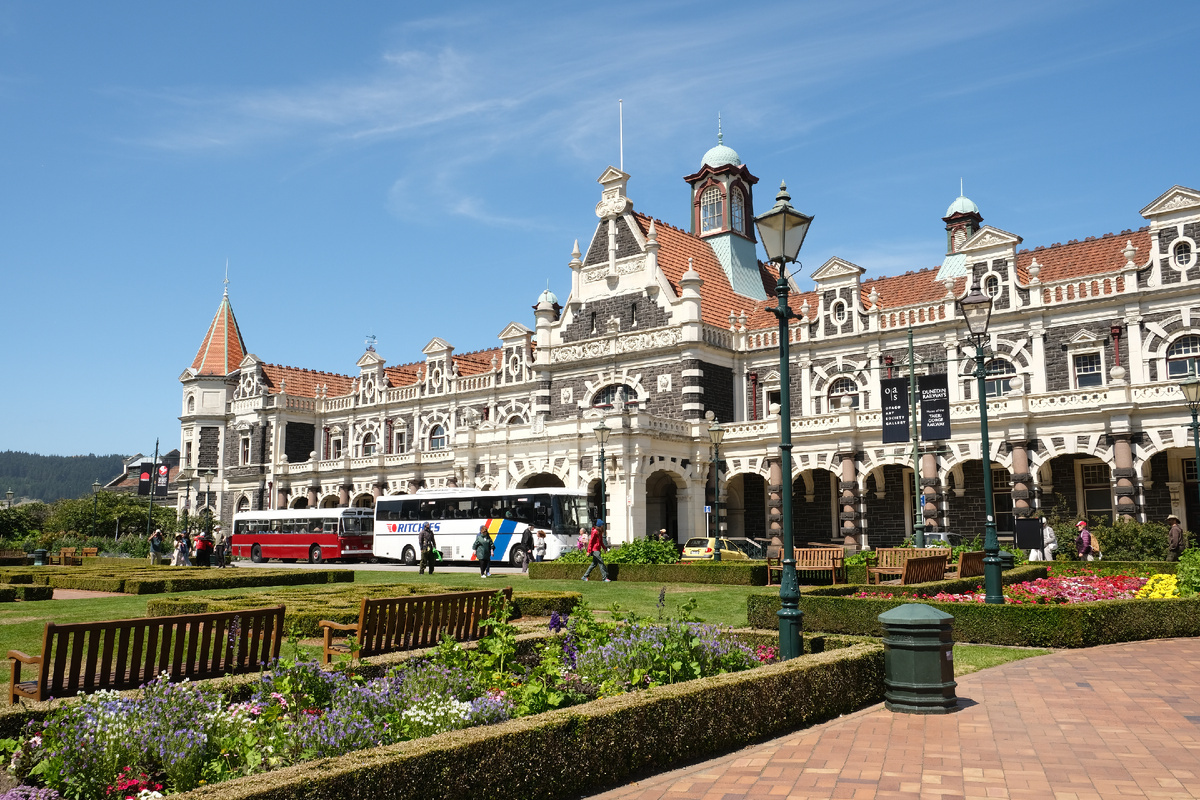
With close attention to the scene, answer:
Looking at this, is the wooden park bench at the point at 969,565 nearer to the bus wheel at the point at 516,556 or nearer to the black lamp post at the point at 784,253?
the black lamp post at the point at 784,253

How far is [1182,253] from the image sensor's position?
3328cm

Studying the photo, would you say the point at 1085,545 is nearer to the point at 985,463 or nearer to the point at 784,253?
the point at 985,463

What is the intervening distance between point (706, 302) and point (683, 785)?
125 feet

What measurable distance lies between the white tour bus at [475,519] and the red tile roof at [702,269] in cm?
1162

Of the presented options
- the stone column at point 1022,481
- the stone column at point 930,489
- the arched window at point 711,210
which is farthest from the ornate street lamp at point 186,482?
the stone column at point 1022,481

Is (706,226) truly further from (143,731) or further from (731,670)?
(143,731)

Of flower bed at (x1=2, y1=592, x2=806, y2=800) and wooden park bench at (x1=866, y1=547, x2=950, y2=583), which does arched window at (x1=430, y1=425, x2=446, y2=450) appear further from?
flower bed at (x1=2, y1=592, x2=806, y2=800)

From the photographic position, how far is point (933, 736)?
8.61 m

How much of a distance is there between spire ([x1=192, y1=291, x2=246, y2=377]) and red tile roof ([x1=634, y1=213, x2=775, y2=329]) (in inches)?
1431

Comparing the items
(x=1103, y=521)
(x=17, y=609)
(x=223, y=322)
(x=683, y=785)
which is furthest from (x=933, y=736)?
(x=223, y=322)

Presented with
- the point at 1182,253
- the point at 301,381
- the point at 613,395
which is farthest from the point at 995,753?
the point at 301,381

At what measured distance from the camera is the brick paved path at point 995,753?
6.99 metres

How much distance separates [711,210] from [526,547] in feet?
75.9

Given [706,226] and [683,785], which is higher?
[706,226]
